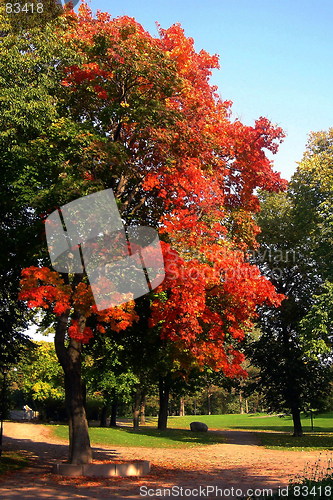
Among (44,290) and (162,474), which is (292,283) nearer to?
(162,474)

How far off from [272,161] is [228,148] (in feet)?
7.97

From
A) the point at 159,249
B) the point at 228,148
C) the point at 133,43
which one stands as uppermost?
the point at 133,43

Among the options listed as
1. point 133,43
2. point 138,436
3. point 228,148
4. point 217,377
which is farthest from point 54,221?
point 217,377

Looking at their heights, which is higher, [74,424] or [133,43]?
[133,43]

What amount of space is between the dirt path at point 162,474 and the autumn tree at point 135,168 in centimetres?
233

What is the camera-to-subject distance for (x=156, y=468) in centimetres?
1862

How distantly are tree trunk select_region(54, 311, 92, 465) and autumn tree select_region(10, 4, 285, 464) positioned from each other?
0.12 ft

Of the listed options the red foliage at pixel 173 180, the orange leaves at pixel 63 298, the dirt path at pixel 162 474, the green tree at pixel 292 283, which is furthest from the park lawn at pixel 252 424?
the orange leaves at pixel 63 298

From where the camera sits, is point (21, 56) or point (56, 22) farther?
point (56, 22)

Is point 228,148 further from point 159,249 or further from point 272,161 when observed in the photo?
point 159,249

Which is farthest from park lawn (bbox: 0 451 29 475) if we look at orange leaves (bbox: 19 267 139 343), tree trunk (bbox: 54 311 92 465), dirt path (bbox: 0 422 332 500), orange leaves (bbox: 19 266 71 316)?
orange leaves (bbox: 19 266 71 316)

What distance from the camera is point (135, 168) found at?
61.1 feet
